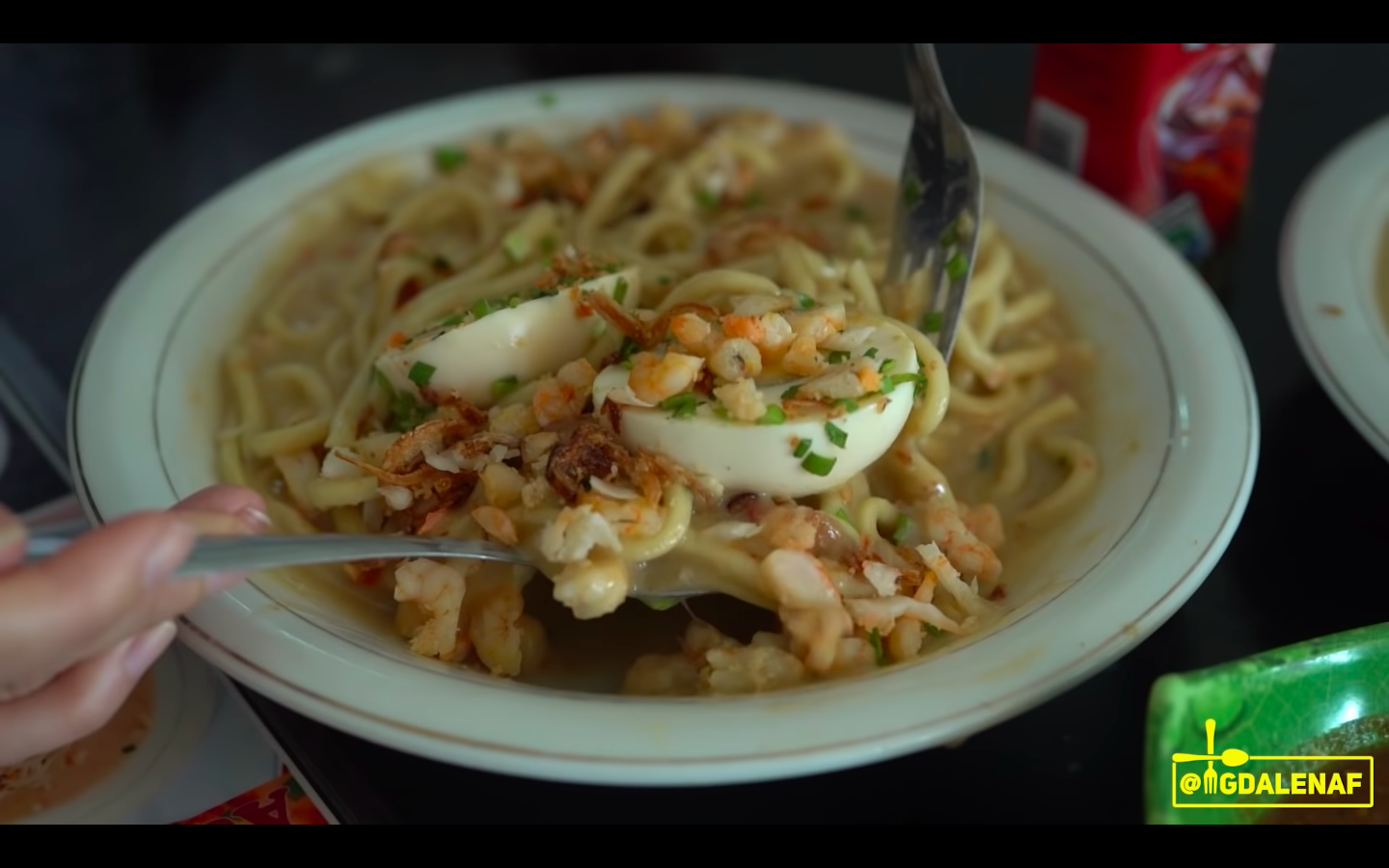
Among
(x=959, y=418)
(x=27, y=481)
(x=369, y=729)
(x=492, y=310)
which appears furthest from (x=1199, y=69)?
(x=27, y=481)

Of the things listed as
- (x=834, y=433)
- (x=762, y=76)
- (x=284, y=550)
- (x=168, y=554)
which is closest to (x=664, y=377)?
(x=834, y=433)

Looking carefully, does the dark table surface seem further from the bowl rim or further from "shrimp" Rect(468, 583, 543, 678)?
the bowl rim

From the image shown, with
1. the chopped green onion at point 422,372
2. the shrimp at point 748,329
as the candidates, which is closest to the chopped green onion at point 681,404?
the shrimp at point 748,329

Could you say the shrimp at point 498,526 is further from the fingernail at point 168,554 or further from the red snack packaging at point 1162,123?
the red snack packaging at point 1162,123

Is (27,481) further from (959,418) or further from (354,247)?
(959,418)

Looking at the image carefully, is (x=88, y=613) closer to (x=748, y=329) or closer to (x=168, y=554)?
(x=168, y=554)

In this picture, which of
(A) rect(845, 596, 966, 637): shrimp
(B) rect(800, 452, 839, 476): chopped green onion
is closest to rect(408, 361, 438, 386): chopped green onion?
(B) rect(800, 452, 839, 476): chopped green onion
